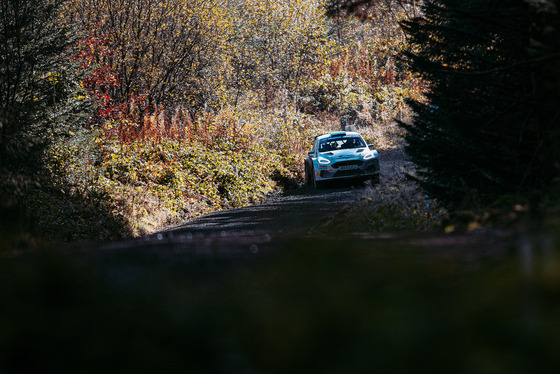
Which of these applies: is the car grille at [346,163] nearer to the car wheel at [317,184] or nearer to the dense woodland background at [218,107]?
the car wheel at [317,184]

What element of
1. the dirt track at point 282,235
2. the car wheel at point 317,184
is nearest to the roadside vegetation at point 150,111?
the dirt track at point 282,235

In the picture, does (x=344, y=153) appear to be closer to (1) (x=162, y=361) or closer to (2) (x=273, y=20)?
(2) (x=273, y=20)

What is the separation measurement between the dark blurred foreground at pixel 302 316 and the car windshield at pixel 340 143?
1762cm

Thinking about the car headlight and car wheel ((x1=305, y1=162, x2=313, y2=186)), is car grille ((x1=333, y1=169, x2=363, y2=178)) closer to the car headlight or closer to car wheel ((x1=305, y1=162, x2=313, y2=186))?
the car headlight

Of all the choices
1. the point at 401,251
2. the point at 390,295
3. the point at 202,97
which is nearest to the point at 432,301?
the point at 390,295

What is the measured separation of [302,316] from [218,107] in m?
25.9

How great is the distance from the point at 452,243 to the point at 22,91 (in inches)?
555

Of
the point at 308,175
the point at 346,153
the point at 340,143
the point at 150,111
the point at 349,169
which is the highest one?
the point at 150,111

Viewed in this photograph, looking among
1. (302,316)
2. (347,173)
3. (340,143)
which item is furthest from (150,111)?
(302,316)

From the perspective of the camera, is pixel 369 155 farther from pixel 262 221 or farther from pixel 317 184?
pixel 262 221

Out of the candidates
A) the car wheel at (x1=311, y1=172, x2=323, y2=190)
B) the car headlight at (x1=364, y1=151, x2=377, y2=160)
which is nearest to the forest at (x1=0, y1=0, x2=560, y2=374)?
Result: the car headlight at (x1=364, y1=151, x2=377, y2=160)

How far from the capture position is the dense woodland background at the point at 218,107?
616 centimetres

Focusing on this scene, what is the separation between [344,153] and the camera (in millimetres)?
19438

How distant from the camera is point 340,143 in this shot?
67.4 feet
